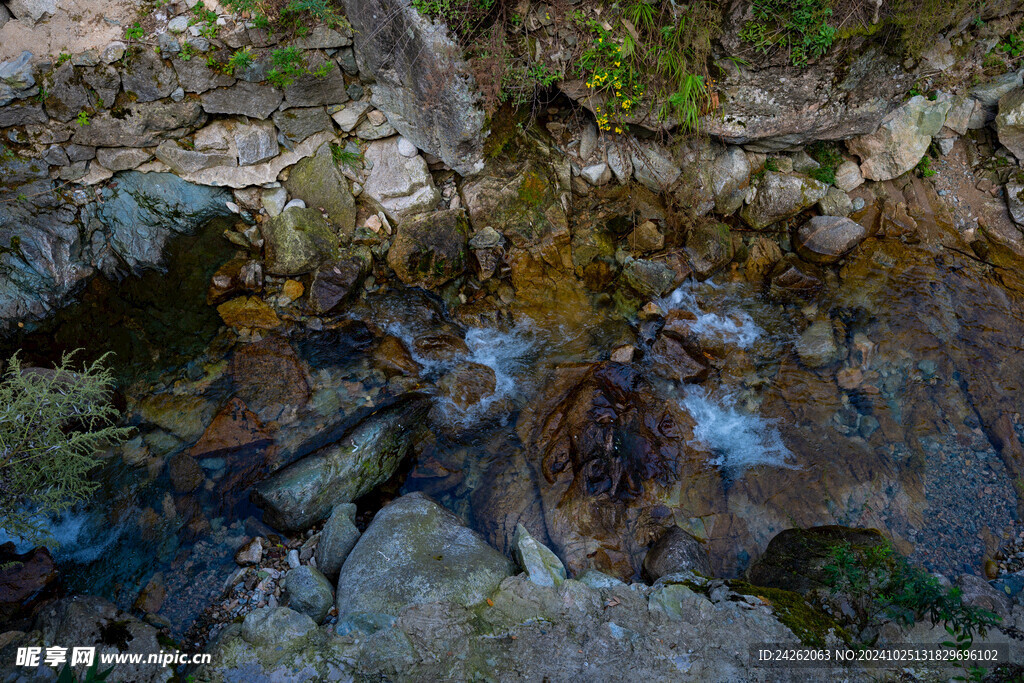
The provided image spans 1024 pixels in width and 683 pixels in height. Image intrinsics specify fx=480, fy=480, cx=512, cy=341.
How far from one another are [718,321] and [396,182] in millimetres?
3658

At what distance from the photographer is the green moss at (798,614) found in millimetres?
2889

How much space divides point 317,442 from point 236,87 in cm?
338

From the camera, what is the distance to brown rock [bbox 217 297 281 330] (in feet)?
15.2

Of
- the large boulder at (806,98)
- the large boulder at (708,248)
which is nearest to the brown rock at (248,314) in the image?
the large boulder at (708,248)

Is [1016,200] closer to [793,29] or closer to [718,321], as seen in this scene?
[793,29]

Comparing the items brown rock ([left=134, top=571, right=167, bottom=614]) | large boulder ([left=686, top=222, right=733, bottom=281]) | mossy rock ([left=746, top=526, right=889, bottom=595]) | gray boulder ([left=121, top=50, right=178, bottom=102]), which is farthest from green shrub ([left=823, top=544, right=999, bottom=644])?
gray boulder ([left=121, top=50, right=178, bottom=102])

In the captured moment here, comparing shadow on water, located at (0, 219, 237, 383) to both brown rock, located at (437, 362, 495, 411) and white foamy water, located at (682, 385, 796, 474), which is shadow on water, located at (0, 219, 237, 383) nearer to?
brown rock, located at (437, 362, 495, 411)

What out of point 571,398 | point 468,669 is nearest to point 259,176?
point 571,398

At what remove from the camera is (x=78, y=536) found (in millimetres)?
3512

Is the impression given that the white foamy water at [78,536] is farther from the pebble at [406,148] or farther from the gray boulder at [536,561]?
the pebble at [406,148]

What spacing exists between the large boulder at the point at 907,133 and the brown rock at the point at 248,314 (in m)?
6.44

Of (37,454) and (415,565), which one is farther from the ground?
(37,454)

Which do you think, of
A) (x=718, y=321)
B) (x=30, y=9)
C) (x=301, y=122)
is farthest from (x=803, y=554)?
(x=30, y=9)

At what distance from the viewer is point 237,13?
4.43 metres
